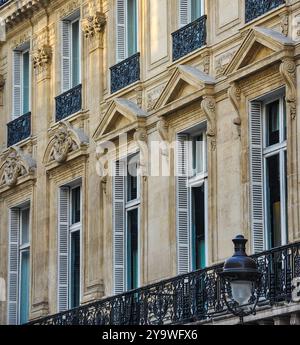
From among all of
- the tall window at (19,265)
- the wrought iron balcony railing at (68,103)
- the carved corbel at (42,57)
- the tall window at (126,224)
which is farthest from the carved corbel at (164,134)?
the tall window at (19,265)

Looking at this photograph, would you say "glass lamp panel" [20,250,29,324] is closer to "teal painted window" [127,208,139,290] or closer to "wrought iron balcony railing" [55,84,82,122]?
"wrought iron balcony railing" [55,84,82,122]

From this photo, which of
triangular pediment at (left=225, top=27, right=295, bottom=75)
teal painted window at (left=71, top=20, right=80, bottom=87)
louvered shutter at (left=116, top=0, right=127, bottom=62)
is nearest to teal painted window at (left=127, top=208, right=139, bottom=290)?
→ louvered shutter at (left=116, top=0, right=127, bottom=62)

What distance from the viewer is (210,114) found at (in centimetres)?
3350

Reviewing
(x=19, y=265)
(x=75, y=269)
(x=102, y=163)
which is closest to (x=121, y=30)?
(x=102, y=163)

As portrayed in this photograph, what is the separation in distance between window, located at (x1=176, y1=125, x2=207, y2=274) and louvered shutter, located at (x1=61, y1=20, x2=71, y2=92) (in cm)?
616

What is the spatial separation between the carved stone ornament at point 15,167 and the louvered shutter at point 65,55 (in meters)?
1.94

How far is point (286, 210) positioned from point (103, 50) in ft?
27.8

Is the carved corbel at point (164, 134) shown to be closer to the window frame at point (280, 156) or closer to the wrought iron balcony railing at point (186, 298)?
the wrought iron balcony railing at point (186, 298)

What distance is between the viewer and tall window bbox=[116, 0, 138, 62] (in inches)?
1480

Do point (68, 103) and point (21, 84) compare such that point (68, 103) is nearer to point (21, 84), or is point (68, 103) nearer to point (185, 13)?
point (21, 84)

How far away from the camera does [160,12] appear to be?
118 ft

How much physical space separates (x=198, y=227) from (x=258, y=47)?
402 cm

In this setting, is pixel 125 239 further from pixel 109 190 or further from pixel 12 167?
pixel 12 167

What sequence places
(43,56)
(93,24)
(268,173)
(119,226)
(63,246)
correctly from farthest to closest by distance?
1. (43,56)
2. (63,246)
3. (93,24)
4. (119,226)
5. (268,173)
